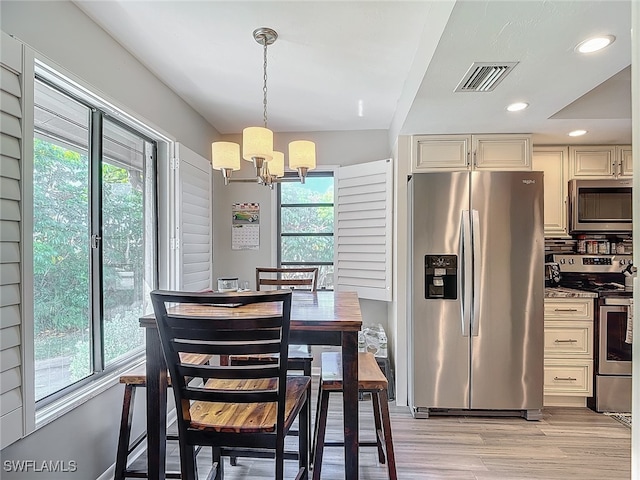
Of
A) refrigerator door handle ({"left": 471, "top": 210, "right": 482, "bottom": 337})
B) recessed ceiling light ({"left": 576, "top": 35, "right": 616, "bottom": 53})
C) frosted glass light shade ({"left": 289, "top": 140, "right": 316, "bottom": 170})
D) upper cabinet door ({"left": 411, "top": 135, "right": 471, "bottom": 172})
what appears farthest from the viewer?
upper cabinet door ({"left": 411, "top": 135, "right": 471, "bottom": 172})

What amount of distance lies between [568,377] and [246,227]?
3.19 meters

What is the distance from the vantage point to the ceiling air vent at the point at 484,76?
5.88ft

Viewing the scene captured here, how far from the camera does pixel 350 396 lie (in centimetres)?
142

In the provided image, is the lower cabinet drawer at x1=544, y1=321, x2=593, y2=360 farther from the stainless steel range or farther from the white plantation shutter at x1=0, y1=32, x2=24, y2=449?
the white plantation shutter at x1=0, y1=32, x2=24, y2=449

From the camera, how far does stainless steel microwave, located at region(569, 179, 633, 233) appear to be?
307 cm

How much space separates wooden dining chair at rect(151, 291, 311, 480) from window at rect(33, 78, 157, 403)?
89 cm

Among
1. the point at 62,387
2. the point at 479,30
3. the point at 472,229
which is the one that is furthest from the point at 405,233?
the point at 62,387

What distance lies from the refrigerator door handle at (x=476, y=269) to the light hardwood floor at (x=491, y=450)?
0.72m

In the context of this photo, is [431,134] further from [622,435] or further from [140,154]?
[622,435]

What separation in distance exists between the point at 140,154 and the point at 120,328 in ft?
3.87

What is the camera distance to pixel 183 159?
9.22 ft

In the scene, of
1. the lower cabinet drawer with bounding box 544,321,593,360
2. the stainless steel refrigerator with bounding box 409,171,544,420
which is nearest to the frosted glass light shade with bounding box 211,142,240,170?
the stainless steel refrigerator with bounding box 409,171,544,420

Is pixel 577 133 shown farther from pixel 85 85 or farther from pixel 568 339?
pixel 85 85

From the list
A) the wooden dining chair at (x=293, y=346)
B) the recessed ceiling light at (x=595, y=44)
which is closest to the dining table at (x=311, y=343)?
the wooden dining chair at (x=293, y=346)
